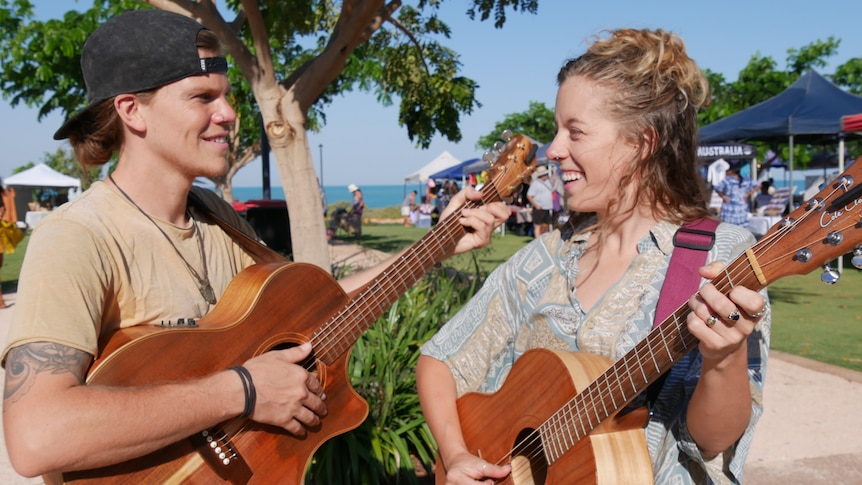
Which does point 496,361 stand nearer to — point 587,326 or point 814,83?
point 587,326

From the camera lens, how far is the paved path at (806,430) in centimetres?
412

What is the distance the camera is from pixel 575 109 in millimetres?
2084

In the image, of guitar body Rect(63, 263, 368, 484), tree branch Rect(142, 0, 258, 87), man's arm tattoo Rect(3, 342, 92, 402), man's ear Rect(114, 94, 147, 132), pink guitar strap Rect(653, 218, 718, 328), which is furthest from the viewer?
tree branch Rect(142, 0, 258, 87)

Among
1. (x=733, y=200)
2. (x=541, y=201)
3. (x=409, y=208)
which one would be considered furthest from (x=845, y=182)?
(x=409, y=208)

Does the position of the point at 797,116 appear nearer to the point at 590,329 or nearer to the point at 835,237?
the point at 590,329

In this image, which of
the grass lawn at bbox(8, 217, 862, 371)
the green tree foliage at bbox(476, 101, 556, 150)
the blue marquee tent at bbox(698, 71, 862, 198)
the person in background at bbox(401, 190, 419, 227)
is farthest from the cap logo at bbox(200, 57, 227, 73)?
the green tree foliage at bbox(476, 101, 556, 150)

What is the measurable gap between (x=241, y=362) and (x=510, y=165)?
3.87 ft

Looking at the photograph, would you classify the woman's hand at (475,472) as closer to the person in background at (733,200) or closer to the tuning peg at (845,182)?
the tuning peg at (845,182)

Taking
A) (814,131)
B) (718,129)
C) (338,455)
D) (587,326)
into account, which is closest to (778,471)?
(338,455)

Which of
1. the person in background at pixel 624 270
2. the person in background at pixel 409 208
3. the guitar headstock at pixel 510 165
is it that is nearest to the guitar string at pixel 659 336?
the person in background at pixel 624 270

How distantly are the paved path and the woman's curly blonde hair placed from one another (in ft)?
8.82

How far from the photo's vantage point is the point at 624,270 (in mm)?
2084

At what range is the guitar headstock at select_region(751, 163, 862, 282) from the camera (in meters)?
1.43

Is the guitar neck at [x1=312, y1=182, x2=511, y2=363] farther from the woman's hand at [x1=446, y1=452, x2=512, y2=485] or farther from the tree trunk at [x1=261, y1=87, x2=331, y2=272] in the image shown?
the tree trunk at [x1=261, y1=87, x2=331, y2=272]
